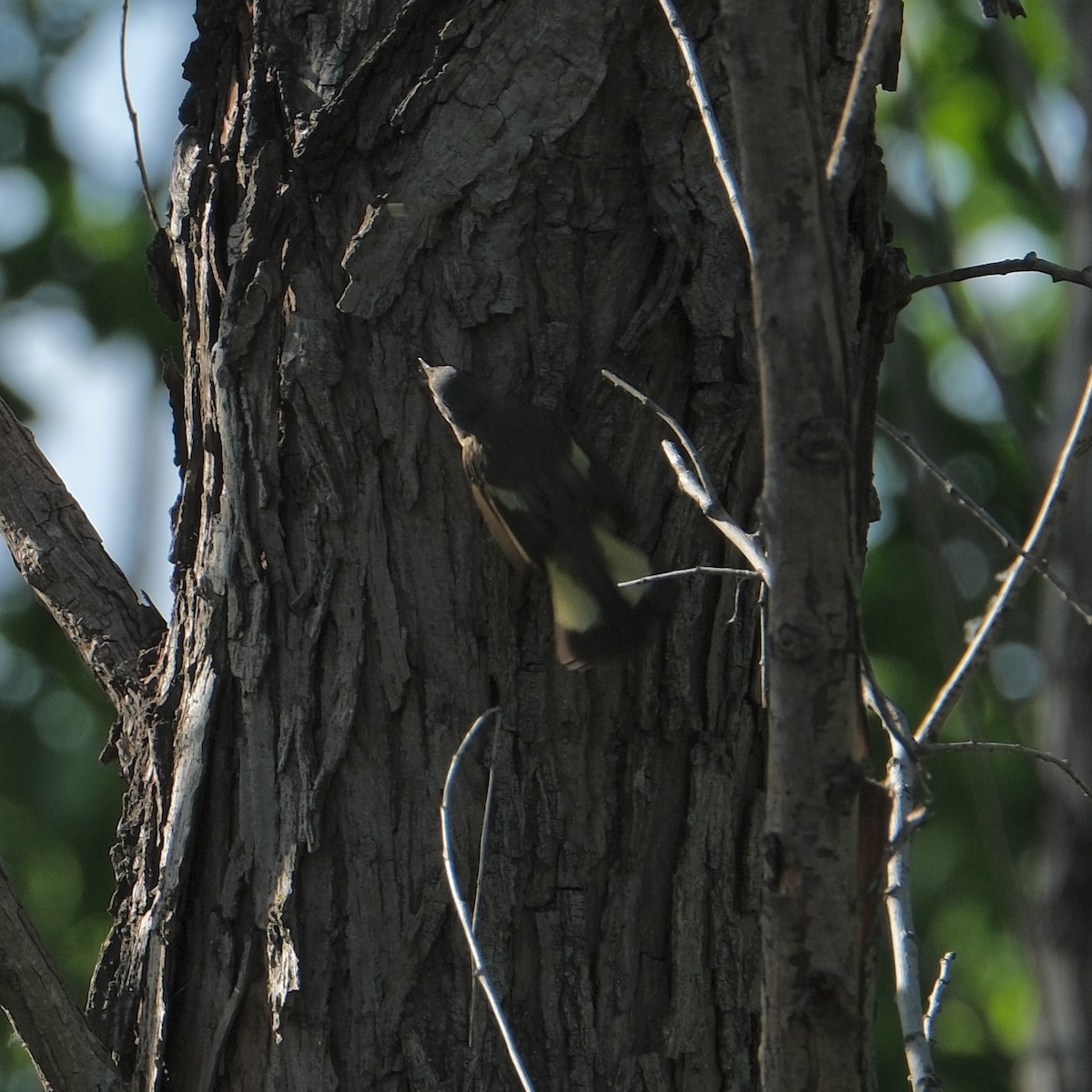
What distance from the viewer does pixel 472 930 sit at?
1.55m

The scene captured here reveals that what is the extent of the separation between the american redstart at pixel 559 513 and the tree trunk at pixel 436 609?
5cm

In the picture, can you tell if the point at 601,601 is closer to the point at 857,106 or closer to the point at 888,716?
the point at 888,716

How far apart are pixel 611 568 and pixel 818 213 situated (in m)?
1.02

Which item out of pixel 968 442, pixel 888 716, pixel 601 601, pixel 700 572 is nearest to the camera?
pixel 888 716

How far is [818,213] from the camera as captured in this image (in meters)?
1.08

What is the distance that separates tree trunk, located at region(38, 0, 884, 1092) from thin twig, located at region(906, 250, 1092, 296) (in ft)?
0.43

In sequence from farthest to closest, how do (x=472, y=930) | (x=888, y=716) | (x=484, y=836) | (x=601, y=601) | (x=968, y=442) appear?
1. (x=968, y=442)
2. (x=601, y=601)
3. (x=484, y=836)
4. (x=472, y=930)
5. (x=888, y=716)

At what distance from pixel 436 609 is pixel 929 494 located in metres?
2.49

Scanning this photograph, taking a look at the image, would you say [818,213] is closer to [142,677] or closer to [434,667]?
[434,667]

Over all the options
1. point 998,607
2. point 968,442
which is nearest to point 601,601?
point 998,607

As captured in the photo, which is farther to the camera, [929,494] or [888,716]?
[929,494]

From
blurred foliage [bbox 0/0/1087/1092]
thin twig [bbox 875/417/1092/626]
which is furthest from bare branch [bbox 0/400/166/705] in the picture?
blurred foliage [bbox 0/0/1087/1092]

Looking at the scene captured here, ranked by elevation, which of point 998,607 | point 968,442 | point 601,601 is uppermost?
point 968,442

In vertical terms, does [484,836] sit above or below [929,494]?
below
